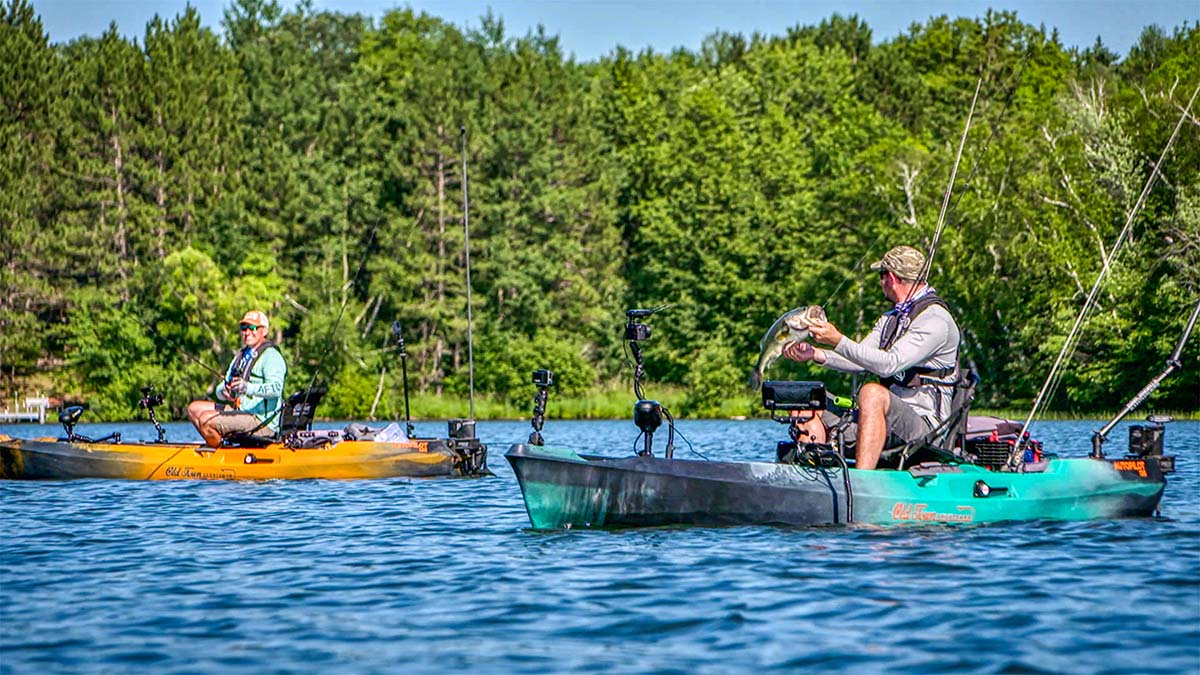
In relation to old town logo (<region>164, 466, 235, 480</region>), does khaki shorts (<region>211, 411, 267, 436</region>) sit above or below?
above

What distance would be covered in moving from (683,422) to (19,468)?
28.6 metres

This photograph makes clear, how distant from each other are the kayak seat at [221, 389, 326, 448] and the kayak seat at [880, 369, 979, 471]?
22.7 ft

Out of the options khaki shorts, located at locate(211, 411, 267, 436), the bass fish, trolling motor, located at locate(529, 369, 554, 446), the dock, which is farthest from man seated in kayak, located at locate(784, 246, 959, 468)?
the dock

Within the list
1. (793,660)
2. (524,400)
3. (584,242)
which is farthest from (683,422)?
(793,660)

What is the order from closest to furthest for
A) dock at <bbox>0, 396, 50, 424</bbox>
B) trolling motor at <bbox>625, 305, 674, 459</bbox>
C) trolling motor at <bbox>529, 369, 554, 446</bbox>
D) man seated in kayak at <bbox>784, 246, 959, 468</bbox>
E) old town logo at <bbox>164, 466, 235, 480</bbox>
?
trolling motor at <bbox>625, 305, 674, 459</bbox>
man seated in kayak at <bbox>784, 246, 959, 468</bbox>
trolling motor at <bbox>529, 369, 554, 446</bbox>
old town logo at <bbox>164, 466, 235, 480</bbox>
dock at <bbox>0, 396, 50, 424</bbox>

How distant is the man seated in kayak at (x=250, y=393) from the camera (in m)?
15.4

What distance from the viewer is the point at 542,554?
9406mm

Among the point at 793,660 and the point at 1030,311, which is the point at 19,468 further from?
the point at 1030,311

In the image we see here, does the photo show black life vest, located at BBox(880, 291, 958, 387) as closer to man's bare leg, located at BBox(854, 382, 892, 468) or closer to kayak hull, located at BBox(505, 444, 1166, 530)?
man's bare leg, located at BBox(854, 382, 892, 468)

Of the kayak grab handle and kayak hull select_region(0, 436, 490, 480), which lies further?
kayak hull select_region(0, 436, 490, 480)

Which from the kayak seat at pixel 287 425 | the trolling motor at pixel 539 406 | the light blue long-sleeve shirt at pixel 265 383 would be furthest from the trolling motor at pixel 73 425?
the trolling motor at pixel 539 406

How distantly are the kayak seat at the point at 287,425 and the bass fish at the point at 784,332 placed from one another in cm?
696

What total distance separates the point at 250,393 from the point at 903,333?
748 centimetres

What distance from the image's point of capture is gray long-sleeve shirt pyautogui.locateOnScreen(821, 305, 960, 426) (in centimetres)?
990
